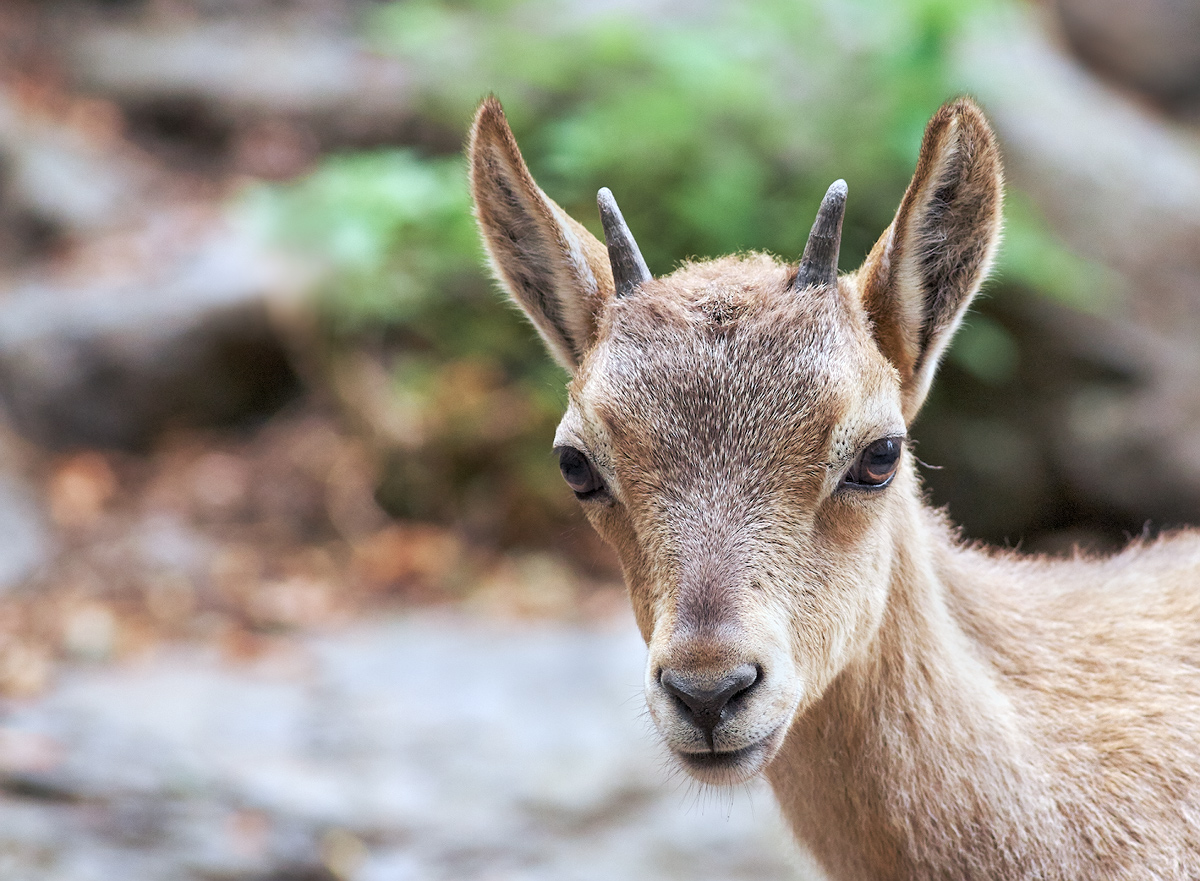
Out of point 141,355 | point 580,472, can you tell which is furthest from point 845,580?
point 141,355

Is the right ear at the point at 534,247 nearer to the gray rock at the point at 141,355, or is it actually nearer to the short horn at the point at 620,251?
the short horn at the point at 620,251

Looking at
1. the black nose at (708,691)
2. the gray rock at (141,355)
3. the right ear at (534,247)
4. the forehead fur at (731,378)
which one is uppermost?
the gray rock at (141,355)

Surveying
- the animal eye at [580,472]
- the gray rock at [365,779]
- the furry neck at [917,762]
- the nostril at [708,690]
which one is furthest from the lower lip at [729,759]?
the gray rock at [365,779]

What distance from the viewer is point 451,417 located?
426 inches

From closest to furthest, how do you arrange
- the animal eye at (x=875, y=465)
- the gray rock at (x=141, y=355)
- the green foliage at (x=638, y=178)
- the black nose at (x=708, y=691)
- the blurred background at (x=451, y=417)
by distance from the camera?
the black nose at (x=708, y=691)
the animal eye at (x=875, y=465)
the blurred background at (x=451, y=417)
the green foliage at (x=638, y=178)
the gray rock at (x=141, y=355)

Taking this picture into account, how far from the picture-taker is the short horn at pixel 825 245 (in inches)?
150

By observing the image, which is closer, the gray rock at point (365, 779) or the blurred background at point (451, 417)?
the gray rock at point (365, 779)

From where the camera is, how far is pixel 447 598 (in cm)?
1002

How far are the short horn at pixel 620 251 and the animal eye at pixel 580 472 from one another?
0.61 m

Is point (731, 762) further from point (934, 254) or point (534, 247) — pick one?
point (534, 247)

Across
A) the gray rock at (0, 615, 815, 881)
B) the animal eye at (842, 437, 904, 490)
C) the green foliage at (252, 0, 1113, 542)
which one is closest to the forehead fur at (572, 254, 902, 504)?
the animal eye at (842, 437, 904, 490)

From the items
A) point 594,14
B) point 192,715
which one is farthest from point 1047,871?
point 594,14

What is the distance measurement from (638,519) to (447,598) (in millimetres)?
6508

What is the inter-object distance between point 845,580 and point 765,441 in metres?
0.54
